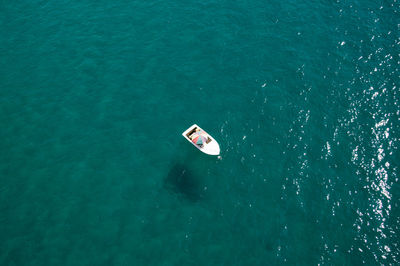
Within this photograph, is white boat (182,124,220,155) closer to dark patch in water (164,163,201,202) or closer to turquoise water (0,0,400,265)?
turquoise water (0,0,400,265)

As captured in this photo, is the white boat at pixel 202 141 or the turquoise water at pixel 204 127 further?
the white boat at pixel 202 141

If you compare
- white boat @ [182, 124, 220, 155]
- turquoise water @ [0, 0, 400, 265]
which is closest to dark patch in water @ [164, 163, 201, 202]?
turquoise water @ [0, 0, 400, 265]

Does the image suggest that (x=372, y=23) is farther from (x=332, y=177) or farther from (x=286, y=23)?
(x=332, y=177)

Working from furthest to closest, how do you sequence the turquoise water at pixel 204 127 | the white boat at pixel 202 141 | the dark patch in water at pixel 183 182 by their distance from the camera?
the white boat at pixel 202 141 < the dark patch in water at pixel 183 182 < the turquoise water at pixel 204 127

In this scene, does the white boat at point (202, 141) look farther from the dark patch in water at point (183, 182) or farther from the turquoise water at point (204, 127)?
the dark patch in water at point (183, 182)

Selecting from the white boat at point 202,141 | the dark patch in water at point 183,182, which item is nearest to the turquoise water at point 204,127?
the dark patch in water at point 183,182

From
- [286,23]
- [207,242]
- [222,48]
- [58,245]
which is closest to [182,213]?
[207,242]

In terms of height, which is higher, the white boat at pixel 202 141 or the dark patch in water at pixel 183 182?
the white boat at pixel 202 141

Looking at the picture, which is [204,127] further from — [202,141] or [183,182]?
[183,182]
